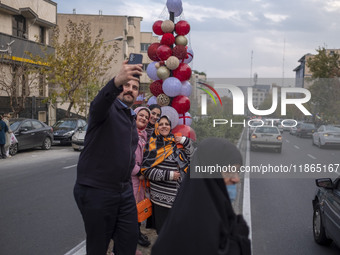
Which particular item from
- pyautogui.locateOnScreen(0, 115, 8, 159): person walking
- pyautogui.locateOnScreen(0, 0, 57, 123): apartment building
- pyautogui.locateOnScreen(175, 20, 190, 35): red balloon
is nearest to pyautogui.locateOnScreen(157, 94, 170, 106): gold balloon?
pyautogui.locateOnScreen(175, 20, 190, 35): red balloon

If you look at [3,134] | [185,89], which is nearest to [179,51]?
[185,89]

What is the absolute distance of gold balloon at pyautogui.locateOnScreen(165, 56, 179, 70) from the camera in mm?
5711

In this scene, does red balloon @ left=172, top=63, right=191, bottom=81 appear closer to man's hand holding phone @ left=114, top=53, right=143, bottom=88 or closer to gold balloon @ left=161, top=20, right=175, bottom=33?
gold balloon @ left=161, top=20, right=175, bottom=33

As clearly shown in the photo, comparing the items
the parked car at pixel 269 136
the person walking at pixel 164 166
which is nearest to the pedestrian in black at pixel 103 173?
the person walking at pixel 164 166

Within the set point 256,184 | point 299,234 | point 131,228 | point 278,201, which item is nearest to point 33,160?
point 256,184

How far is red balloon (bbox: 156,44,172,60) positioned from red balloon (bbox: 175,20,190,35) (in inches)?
13.5

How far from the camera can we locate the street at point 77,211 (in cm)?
517

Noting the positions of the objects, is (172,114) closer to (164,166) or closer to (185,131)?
(185,131)

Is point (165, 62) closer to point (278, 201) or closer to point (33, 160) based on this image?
point (278, 201)

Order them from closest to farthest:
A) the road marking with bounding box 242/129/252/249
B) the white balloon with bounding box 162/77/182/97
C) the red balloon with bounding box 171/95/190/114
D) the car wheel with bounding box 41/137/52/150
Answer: the white balloon with bounding box 162/77/182/97 → the red balloon with bounding box 171/95/190/114 → the road marking with bounding box 242/129/252/249 → the car wheel with bounding box 41/137/52/150

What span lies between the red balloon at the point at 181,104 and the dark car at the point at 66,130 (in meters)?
15.5

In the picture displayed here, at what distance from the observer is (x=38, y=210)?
7164 mm

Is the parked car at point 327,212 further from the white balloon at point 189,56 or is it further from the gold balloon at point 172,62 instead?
the white balloon at point 189,56

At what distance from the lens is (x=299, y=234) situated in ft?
20.0
